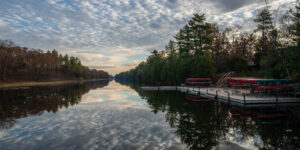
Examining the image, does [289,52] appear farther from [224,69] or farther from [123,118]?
[224,69]

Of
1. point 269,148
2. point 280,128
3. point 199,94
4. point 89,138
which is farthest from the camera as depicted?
point 199,94

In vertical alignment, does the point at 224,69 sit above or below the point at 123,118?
above

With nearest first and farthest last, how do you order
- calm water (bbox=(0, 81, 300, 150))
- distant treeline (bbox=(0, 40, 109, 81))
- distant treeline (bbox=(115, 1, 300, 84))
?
calm water (bbox=(0, 81, 300, 150)) → distant treeline (bbox=(115, 1, 300, 84)) → distant treeline (bbox=(0, 40, 109, 81))

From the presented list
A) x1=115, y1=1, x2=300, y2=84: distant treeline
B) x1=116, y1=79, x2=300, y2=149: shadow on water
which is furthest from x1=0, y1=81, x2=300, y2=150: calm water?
x1=115, y1=1, x2=300, y2=84: distant treeline

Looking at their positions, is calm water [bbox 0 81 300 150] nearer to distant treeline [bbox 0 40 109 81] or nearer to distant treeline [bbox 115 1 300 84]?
distant treeline [bbox 115 1 300 84]

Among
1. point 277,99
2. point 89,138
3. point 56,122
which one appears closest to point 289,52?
point 277,99

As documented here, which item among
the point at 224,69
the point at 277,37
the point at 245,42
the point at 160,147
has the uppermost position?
the point at 245,42

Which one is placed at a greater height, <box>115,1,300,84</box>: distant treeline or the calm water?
<box>115,1,300,84</box>: distant treeline

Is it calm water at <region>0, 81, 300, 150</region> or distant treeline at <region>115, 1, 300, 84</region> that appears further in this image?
Answer: distant treeline at <region>115, 1, 300, 84</region>

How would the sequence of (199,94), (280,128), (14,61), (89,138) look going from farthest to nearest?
(14,61)
(199,94)
(280,128)
(89,138)

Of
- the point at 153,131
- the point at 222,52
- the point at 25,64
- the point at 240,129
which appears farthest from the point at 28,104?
the point at 25,64

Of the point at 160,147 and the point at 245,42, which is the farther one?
the point at 245,42

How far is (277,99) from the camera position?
22.4m

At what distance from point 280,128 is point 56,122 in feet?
55.3
